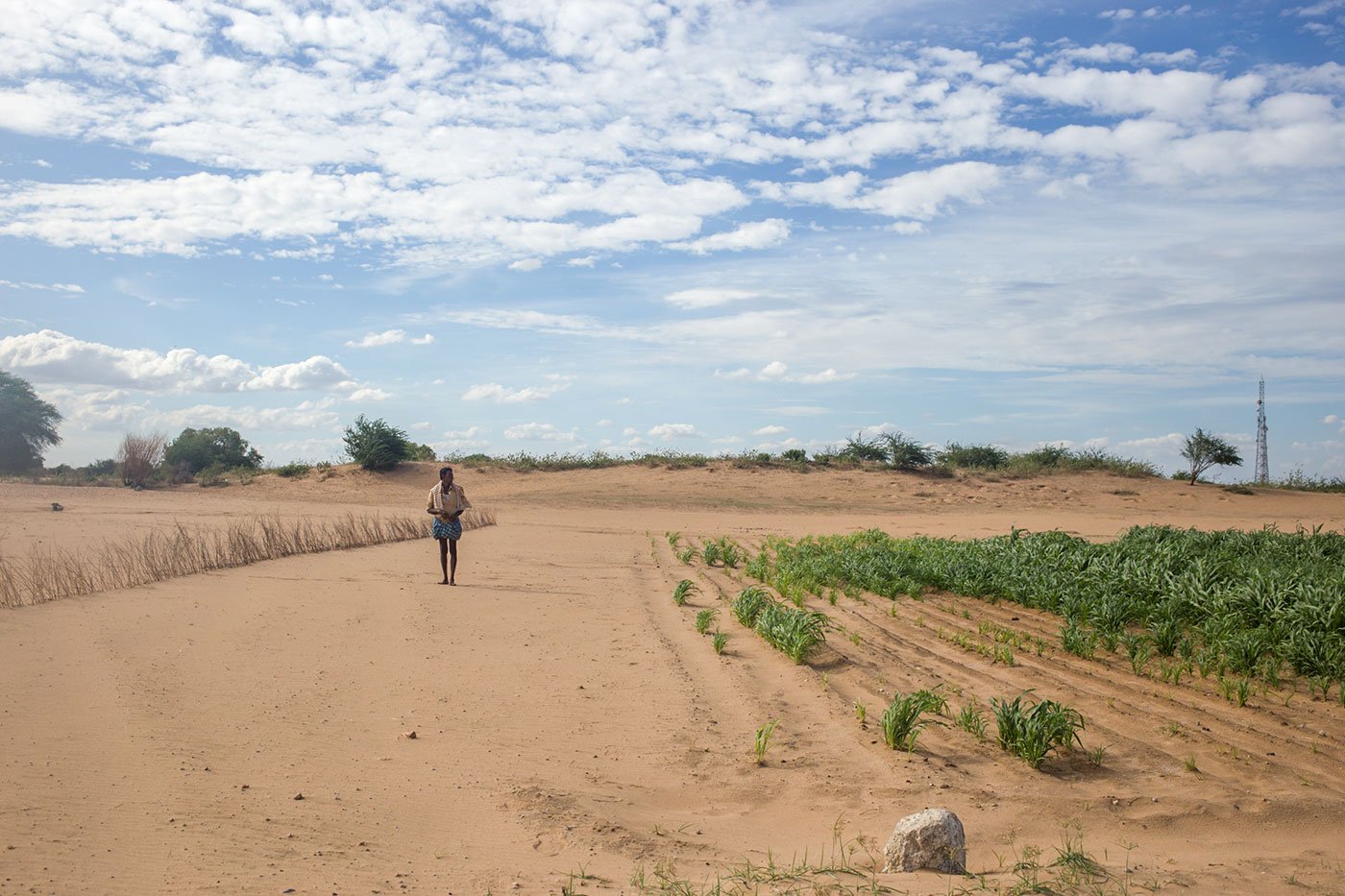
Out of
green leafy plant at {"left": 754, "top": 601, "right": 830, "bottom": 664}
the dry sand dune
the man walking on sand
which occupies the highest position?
the man walking on sand

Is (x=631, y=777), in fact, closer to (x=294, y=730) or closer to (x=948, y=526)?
(x=294, y=730)

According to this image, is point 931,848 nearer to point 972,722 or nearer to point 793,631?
point 972,722

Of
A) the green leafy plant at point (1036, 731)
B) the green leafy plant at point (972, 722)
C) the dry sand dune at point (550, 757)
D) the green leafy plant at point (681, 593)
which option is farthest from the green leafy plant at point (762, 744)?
the green leafy plant at point (681, 593)

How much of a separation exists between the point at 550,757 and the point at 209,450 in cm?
4254

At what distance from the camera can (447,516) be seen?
46.8ft

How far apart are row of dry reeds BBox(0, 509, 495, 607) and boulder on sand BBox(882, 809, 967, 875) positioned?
10572 mm

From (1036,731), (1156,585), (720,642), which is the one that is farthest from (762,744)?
(1156,585)

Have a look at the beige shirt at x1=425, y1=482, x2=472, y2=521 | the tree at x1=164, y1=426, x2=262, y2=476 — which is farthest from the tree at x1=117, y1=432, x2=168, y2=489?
the beige shirt at x1=425, y1=482, x2=472, y2=521

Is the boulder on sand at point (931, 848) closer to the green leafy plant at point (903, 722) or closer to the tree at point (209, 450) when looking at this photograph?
the green leafy plant at point (903, 722)

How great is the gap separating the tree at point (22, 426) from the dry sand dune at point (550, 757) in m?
41.1

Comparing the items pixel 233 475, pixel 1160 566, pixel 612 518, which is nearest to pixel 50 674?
pixel 1160 566

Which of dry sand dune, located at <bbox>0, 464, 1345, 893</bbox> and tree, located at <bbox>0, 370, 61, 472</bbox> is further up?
tree, located at <bbox>0, 370, 61, 472</bbox>

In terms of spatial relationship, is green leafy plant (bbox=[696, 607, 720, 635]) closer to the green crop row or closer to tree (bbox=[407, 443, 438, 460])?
the green crop row

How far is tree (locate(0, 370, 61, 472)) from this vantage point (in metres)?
45.0
